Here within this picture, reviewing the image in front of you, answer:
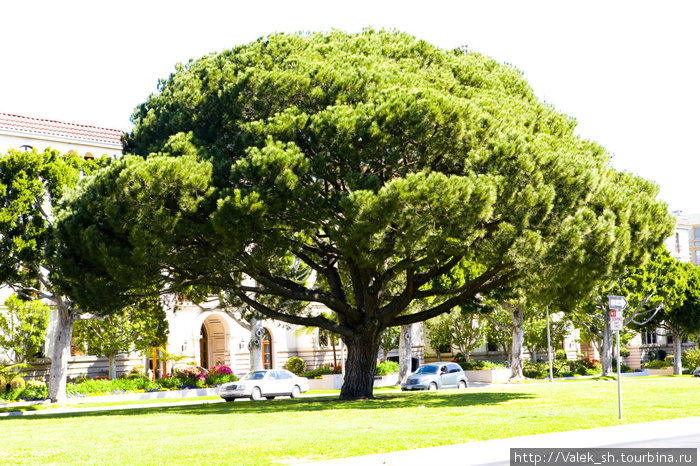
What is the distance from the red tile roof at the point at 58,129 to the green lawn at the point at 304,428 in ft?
76.5

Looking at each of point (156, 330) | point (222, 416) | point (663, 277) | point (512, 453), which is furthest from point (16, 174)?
point (663, 277)

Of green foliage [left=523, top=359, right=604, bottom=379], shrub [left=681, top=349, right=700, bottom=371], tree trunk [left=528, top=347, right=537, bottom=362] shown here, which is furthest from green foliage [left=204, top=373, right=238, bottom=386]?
shrub [left=681, top=349, right=700, bottom=371]

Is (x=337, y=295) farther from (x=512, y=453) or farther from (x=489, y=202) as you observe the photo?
(x=512, y=453)

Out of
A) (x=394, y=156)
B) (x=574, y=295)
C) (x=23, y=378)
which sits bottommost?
(x=23, y=378)

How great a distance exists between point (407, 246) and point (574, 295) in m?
7.41

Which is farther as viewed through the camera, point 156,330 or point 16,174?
point 156,330

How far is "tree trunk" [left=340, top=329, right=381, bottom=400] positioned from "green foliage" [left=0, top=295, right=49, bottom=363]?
676 inches

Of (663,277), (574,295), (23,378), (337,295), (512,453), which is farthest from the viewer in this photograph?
(663,277)

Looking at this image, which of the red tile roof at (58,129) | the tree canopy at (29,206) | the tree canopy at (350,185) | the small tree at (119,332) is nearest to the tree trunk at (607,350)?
the tree canopy at (350,185)

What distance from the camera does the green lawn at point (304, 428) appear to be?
1325 centimetres

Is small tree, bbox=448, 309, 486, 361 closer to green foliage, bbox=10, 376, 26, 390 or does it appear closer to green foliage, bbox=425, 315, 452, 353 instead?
green foliage, bbox=425, 315, 452, 353

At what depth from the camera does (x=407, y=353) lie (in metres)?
42.1

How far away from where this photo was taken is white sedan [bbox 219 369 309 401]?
3388cm

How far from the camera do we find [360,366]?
28.6m
